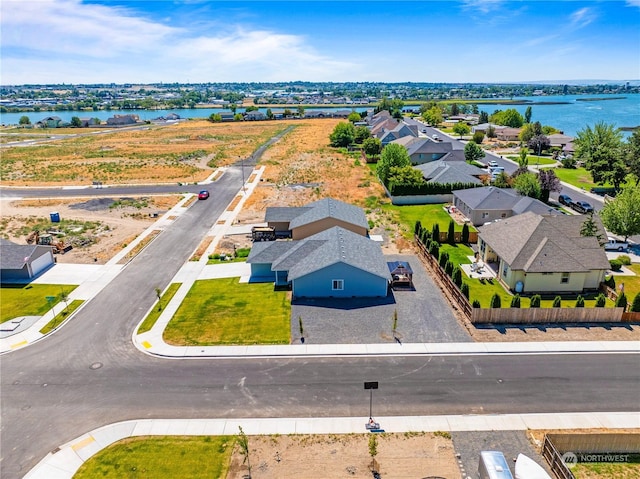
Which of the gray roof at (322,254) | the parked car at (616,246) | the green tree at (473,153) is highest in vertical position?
the green tree at (473,153)

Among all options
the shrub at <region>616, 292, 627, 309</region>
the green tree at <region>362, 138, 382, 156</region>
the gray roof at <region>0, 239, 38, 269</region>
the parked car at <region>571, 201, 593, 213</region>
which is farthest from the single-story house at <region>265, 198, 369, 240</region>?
the green tree at <region>362, 138, 382, 156</region>

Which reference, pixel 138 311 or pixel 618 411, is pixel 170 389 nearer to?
pixel 138 311

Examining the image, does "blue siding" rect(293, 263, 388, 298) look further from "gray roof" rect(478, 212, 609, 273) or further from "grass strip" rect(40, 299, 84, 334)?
"grass strip" rect(40, 299, 84, 334)

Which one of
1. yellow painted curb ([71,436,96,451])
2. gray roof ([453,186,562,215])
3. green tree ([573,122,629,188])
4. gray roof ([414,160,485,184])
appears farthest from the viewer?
gray roof ([414,160,485,184])

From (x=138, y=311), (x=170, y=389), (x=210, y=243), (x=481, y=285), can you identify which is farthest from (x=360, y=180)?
(x=170, y=389)

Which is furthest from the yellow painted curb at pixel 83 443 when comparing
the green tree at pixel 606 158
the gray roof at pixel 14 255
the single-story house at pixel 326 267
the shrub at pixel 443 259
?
the green tree at pixel 606 158

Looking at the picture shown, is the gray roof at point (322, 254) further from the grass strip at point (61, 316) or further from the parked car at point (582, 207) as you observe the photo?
the parked car at point (582, 207)
